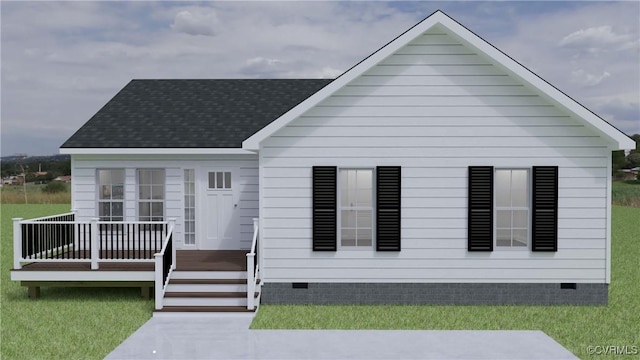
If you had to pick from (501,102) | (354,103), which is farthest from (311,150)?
(501,102)

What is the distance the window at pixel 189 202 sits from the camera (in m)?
16.2

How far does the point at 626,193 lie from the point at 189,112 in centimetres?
4480

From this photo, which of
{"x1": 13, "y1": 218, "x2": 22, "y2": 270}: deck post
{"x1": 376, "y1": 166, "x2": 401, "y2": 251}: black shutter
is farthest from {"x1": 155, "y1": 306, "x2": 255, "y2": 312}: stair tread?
{"x1": 13, "y1": 218, "x2": 22, "y2": 270}: deck post

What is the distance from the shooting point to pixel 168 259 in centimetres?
1288

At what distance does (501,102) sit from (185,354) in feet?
26.0

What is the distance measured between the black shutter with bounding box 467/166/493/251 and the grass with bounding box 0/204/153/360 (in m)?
6.80

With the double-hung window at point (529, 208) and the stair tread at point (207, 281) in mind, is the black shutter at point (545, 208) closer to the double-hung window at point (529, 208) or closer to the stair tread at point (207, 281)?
the double-hung window at point (529, 208)

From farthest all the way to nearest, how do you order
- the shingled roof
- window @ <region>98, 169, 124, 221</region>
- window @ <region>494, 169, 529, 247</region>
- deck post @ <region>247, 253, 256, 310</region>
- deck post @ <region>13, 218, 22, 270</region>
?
window @ <region>494, 169, 529, 247</region>, window @ <region>98, 169, 124, 221</region>, the shingled roof, deck post @ <region>13, 218, 22, 270</region>, deck post @ <region>247, 253, 256, 310</region>

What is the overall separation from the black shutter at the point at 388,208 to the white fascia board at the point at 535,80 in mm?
2936

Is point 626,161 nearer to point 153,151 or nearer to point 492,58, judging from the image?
point 492,58

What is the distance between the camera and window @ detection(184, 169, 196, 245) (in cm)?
1623

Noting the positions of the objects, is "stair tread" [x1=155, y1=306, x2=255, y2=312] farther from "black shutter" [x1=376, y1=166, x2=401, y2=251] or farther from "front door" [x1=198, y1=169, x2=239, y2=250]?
"front door" [x1=198, y1=169, x2=239, y2=250]

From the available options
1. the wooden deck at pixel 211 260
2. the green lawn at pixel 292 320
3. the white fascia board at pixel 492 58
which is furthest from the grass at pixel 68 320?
the white fascia board at pixel 492 58

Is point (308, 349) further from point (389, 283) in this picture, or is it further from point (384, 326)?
point (389, 283)
